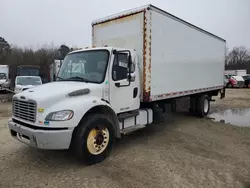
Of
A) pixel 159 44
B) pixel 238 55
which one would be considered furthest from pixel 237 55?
Result: pixel 159 44

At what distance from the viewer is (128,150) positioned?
208 inches

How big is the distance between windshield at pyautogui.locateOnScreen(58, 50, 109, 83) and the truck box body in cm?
118

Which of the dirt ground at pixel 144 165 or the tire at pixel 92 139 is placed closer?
the dirt ground at pixel 144 165

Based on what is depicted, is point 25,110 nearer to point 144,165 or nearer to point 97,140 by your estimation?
point 97,140

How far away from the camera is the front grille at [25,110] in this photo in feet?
13.2

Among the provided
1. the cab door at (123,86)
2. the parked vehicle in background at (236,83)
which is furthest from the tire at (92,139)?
the parked vehicle in background at (236,83)

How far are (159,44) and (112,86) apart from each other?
6.69 feet

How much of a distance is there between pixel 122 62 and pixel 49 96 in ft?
6.39

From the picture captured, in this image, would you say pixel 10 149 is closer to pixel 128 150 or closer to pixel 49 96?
pixel 49 96

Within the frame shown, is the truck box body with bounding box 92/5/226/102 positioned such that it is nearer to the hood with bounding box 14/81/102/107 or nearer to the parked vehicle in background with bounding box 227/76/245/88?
the hood with bounding box 14/81/102/107

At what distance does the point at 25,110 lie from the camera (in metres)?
4.22

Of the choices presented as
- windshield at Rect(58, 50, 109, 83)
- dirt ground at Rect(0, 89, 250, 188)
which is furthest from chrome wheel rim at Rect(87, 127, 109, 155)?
windshield at Rect(58, 50, 109, 83)

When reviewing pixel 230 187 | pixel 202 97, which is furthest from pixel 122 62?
pixel 202 97

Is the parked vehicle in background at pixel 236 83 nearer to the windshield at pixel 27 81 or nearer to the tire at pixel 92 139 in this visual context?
the windshield at pixel 27 81
